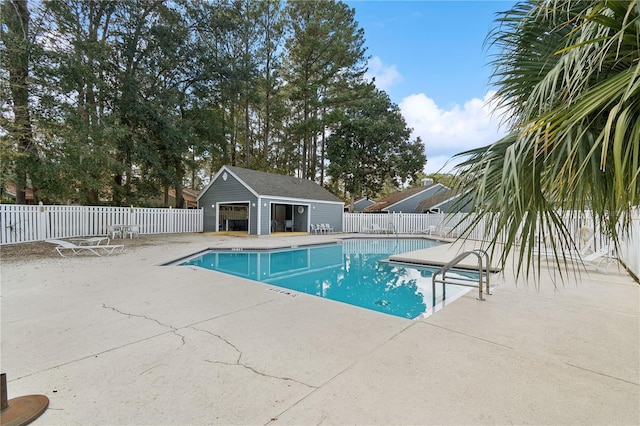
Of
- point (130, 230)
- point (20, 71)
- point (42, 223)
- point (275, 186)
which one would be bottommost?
point (130, 230)

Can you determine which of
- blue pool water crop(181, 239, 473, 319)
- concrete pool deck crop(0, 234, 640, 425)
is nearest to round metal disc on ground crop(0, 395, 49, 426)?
concrete pool deck crop(0, 234, 640, 425)

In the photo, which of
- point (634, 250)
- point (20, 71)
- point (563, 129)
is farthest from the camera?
point (20, 71)

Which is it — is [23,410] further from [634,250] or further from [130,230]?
[130,230]

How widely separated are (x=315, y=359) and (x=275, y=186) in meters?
15.5

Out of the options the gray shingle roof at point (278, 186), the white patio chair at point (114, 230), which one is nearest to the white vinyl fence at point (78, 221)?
the white patio chair at point (114, 230)

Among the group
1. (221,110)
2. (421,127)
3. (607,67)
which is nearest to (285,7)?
(221,110)

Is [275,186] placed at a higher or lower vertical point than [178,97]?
lower

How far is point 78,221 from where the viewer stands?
1220 cm

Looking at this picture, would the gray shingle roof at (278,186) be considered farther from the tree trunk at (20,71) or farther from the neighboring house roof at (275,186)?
the tree trunk at (20,71)

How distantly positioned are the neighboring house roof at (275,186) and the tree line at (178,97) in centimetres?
418

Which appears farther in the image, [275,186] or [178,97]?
[178,97]

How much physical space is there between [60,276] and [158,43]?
16740 mm

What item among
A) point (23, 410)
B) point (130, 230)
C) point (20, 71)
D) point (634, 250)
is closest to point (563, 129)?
point (23, 410)

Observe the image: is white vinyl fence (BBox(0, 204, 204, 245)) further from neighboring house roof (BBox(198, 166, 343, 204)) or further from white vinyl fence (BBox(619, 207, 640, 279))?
white vinyl fence (BBox(619, 207, 640, 279))
